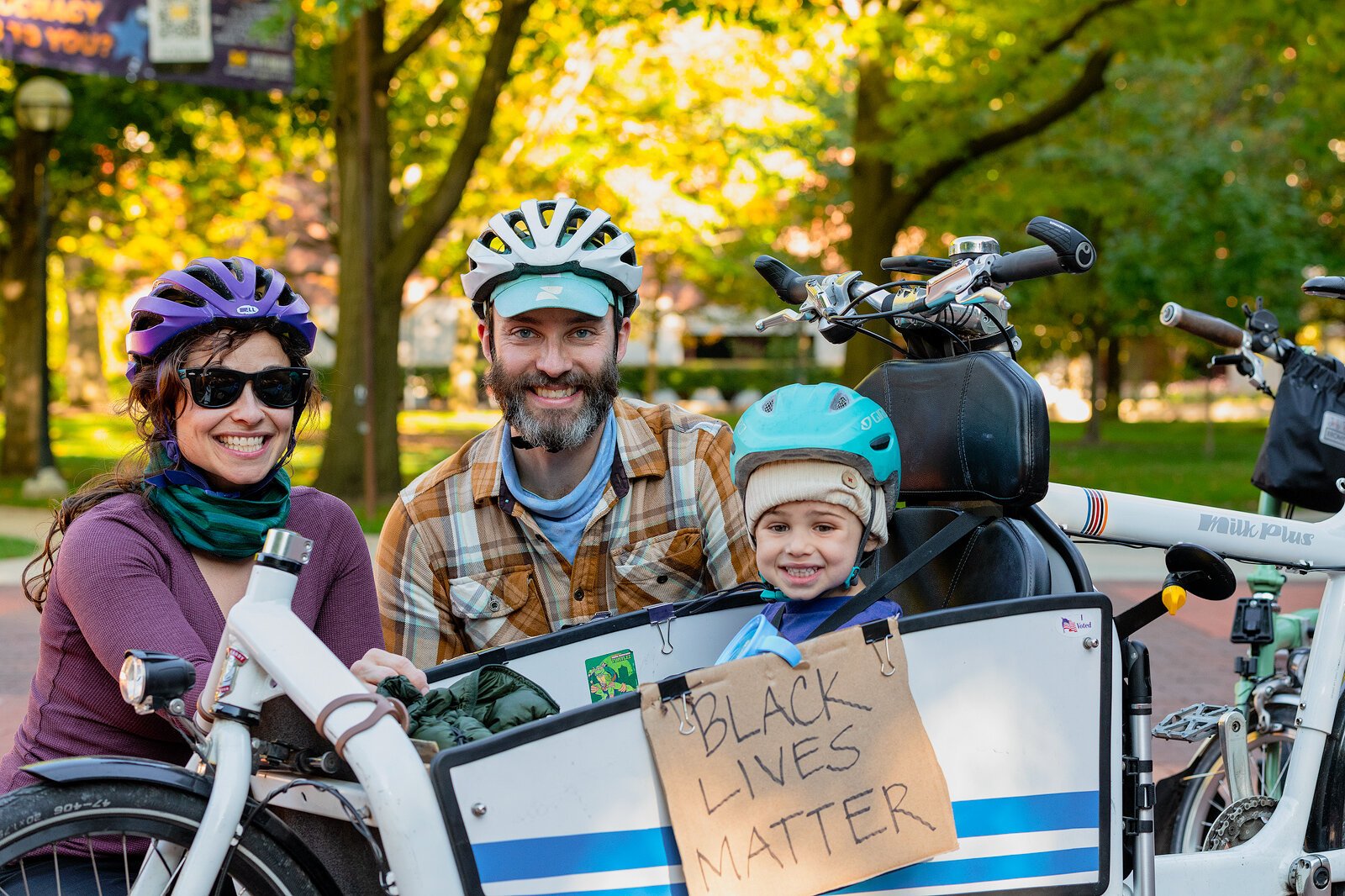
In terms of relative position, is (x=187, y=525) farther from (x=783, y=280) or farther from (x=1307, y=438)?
(x=1307, y=438)

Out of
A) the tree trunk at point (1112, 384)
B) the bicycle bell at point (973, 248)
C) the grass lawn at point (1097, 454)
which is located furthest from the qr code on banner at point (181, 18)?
the tree trunk at point (1112, 384)

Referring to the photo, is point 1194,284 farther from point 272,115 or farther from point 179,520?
point 179,520

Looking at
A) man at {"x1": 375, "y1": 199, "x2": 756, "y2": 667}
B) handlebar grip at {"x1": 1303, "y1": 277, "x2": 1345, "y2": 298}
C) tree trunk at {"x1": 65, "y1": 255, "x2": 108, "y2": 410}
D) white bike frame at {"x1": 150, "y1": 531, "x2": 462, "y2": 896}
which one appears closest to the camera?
white bike frame at {"x1": 150, "y1": 531, "x2": 462, "y2": 896}

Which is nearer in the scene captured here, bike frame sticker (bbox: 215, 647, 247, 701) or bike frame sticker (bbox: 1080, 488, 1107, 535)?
bike frame sticker (bbox: 215, 647, 247, 701)

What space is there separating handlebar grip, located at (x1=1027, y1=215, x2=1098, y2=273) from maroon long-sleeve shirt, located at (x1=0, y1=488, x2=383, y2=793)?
1602 mm

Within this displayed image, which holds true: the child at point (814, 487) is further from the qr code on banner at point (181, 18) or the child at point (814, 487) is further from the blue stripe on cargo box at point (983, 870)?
the qr code on banner at point (181, 18)

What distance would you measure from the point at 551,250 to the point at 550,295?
102 millimetres

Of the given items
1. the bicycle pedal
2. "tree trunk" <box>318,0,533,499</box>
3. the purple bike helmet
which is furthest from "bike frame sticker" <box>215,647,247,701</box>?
"tree trunk" <box>318,0,533,499</box>

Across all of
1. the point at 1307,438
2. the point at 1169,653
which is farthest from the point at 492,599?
the point at 1169,653

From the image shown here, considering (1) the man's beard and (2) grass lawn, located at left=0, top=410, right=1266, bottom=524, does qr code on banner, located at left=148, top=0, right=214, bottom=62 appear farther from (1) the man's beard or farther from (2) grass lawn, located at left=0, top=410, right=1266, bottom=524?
(1) the man's beard

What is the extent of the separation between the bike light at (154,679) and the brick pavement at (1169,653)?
13.6ft

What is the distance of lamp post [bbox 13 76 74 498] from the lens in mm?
14422

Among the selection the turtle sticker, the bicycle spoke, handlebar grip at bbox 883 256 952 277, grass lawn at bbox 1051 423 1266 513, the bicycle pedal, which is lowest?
grass lawn at bbox 1051 423 1266 513

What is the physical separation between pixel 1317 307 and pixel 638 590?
80.9 feet
